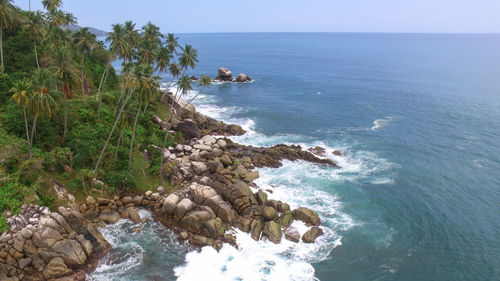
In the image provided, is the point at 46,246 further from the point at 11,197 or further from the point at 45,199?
the point at 11,197

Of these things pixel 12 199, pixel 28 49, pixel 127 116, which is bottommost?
pixel 12 199

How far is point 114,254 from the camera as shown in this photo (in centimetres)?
3881

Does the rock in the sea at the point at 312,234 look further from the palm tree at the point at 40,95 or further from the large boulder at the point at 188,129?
the palm tree at the point at 40,95

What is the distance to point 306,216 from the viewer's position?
46.3m

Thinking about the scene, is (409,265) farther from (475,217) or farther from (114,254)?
(114,254)

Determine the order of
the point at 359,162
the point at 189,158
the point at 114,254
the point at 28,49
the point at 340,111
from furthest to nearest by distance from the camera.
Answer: the point at 340,111
the point at 28,49
the point at 359,162
the point at 189,158
the point at 114,254

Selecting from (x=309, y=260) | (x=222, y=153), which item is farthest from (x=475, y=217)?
(x=222, y=153)

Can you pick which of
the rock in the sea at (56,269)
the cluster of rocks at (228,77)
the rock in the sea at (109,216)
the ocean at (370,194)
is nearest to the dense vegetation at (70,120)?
the rock in the sea at (109,216)

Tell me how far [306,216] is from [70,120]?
42.9 m

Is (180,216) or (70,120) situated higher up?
(70,120)

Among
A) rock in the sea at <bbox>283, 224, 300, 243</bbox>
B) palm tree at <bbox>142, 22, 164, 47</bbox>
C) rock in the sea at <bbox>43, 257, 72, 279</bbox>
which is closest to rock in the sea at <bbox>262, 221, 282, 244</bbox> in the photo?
rock in the sea at <bbox>283, 224, 300, 243</bbox>

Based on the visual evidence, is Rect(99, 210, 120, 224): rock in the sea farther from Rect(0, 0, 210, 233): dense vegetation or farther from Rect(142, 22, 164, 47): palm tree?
Rect(142, 22, 164, 47): palm tree

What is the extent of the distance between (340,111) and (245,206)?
202 feet

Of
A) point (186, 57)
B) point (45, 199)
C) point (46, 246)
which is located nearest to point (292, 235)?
point (46, 246)
